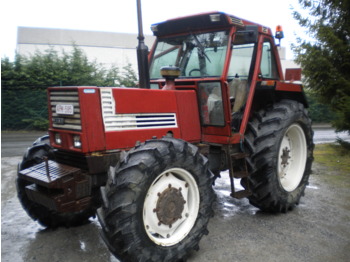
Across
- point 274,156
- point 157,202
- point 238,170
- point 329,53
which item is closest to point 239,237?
point 238,170

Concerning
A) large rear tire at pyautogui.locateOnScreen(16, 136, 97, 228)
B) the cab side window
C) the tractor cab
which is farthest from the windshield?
large rear tire at pyautogui.locateOnScreen(16, 136, 97, 228)

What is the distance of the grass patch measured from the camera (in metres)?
7.60

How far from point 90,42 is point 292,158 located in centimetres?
2424

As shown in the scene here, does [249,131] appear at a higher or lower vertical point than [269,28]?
lower

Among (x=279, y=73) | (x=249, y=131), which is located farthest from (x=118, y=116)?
(x=279, y=73)

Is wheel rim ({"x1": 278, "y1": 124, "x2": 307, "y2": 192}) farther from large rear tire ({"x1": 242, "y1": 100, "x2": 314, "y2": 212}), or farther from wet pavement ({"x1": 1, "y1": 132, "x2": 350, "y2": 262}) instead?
wet pavement ({"x1": 1, "y1": 132, "x2": 350, "y2": 262})

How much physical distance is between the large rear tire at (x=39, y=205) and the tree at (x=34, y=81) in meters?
12.1

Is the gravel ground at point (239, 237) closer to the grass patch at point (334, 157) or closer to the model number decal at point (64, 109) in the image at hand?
the model number decal at point (64, 109)

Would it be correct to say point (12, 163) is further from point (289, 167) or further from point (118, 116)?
point (289, 167)

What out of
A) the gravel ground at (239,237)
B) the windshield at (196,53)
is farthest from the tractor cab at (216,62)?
the gravel ground at (239,237)

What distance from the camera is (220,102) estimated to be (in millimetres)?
3951

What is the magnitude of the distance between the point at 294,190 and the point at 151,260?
103 inches

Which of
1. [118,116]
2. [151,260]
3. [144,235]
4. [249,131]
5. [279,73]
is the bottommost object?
[151,260]

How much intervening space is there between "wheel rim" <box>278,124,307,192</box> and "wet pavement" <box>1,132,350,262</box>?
41cm
